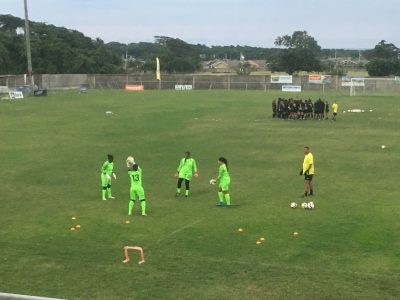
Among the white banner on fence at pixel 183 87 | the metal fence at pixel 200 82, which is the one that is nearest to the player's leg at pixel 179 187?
the metal fence at pixel 200 82

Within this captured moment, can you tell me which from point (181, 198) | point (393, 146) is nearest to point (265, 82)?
point (393, 146)

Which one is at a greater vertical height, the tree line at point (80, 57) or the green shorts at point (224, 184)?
the tree line at point (80, 57)

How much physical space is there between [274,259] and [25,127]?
3100cm

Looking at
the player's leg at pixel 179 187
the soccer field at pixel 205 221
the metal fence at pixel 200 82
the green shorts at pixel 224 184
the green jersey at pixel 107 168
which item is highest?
the metal fence at pixel 200 82

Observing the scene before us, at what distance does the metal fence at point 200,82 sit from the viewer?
266ft

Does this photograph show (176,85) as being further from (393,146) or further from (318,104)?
(393,146)

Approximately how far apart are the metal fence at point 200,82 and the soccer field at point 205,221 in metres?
49.1

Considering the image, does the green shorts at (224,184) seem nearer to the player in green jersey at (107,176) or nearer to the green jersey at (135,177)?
the green jersey at (135,177)

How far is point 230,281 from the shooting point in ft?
37.4

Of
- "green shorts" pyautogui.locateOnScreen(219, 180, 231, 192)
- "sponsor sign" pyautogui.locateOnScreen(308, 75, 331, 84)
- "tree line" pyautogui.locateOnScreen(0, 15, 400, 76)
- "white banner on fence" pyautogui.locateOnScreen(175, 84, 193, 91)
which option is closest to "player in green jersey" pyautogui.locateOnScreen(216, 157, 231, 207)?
"green shorts" pyautogui.locateOnScreen(219, 180, 231, 192)

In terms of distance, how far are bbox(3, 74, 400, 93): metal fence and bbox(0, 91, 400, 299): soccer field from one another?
49143 mm

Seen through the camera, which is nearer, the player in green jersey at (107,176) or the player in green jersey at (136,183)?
the player in green jersey at (136,183)

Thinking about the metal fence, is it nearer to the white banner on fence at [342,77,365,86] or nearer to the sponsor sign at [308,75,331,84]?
the sponsor sign at [308,75,331,84]

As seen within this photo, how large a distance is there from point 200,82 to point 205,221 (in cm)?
7742
